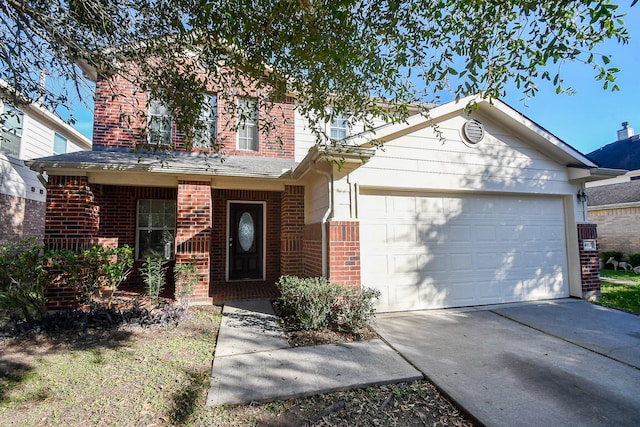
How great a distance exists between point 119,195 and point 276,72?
6.42 m

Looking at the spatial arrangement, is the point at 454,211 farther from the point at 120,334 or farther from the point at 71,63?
the point at 71,63

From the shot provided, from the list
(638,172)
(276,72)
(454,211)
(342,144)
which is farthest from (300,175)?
(638,172)

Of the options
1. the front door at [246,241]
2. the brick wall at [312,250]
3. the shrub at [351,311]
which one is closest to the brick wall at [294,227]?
the brick wall at [312,250]

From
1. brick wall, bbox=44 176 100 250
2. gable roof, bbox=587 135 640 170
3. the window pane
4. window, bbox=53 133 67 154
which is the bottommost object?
the window pane

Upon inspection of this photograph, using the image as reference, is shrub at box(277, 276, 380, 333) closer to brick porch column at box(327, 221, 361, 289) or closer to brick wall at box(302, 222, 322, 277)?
brick porch column at box(327, 221, 361, 289)

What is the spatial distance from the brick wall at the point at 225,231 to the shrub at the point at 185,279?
2273 millimetres

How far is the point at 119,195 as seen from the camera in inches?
318

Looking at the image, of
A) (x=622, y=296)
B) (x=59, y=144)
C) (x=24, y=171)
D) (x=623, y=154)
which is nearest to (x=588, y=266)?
(x=622, y=296)

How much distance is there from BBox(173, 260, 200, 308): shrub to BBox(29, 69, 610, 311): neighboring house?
268 millimetres

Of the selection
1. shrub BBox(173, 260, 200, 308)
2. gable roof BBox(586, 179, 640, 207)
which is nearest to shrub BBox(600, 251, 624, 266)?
gable roof BBox(586, 179, 640, 207)

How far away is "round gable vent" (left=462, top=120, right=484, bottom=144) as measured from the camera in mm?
6184

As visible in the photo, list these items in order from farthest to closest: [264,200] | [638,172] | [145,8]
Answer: [638,172], [264,200], [145,8]

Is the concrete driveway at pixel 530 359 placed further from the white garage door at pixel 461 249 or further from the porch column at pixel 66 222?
the porch column at pixel 66 222

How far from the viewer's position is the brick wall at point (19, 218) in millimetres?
9141
